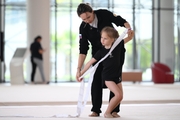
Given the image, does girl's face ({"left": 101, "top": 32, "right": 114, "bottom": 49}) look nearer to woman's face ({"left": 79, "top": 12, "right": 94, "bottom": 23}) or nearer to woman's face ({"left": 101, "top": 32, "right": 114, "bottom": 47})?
woman's face ({"left": 101, "top": 32, "right": 114, "bottom": 47})

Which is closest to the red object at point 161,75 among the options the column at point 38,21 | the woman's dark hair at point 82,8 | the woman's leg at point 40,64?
the woman's leg at point 40,64

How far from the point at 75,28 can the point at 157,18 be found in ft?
11.6

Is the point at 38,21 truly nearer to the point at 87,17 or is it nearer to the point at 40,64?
the point at 40,64

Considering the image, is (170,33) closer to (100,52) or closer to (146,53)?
(146,53)

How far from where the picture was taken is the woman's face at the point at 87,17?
4914 mm

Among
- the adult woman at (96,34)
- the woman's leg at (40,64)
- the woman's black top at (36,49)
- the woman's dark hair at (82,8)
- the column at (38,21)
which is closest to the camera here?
the woman's dark hair at (82,8)

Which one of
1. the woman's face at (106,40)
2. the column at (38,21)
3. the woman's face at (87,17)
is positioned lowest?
the woman's face at (106,40)

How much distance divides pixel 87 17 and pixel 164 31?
14.5m

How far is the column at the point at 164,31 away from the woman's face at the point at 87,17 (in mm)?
14439

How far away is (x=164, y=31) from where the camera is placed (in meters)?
19.1

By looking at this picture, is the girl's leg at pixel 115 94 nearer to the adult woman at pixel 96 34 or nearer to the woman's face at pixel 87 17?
the adult woman at pixel 96 34

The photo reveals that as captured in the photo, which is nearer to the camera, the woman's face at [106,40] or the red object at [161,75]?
the woman's face at [106,40]

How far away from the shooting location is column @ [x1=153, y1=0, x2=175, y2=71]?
1912cm

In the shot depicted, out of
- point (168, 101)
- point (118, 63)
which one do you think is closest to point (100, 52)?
point (118, 63)
